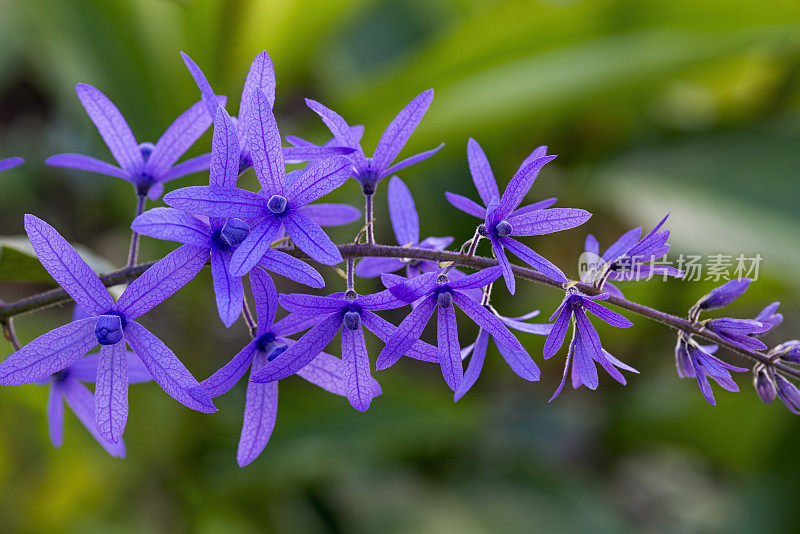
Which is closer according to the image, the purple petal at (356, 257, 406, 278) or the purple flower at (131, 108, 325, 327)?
the purple flower at (131, 108, 325, 327)

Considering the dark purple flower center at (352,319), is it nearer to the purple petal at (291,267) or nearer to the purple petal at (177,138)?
the purple petal at (291,267)

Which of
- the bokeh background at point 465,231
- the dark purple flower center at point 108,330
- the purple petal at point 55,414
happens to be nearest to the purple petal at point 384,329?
the dark purple flower center at point 108,330

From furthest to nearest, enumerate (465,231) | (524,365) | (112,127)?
(465,231), (112,127), (524,365)

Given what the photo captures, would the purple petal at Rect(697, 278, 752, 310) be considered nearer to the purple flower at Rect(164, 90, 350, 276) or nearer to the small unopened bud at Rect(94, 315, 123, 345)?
the purple flower at Rect(164, 90, 350, 276)

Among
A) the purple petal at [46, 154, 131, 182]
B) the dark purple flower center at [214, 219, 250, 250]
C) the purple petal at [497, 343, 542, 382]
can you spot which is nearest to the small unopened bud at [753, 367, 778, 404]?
the purple petal at [497, 343, 542, 382]

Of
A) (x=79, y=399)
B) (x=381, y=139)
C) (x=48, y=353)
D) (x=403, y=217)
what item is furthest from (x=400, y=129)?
(x=79, y=399)

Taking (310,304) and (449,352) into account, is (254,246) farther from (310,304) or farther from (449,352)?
(449,352)
